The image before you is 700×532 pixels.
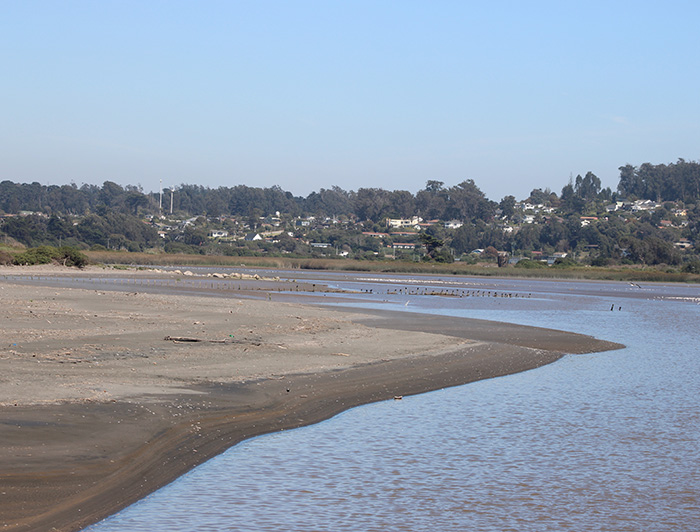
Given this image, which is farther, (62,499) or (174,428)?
(174,428)

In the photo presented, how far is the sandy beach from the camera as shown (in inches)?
357

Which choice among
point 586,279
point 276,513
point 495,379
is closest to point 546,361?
point 495,379

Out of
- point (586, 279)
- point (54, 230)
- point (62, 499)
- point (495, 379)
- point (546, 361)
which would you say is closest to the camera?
point (62, 499)

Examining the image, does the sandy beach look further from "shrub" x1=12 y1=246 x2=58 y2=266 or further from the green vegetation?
the green vegetation

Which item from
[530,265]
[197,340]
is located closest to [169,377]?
[197,340]

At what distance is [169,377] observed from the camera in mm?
15016

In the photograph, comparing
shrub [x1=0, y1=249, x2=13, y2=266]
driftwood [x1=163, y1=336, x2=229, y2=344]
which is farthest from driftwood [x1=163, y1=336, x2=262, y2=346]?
shrub [x1=0, y1=249, x2=13, y2=266]

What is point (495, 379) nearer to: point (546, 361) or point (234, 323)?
point (546, 361)

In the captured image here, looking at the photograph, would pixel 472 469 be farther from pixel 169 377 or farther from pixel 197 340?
pixel 197 340

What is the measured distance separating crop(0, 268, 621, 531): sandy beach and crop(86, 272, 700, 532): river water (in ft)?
1.74

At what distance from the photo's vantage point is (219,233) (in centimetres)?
19438

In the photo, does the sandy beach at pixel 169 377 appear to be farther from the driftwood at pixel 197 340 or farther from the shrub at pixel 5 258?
the shrub at pixel 5 258

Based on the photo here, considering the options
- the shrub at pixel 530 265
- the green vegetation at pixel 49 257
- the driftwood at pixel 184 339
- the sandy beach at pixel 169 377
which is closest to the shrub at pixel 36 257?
the green vegetation at pixel 49 257

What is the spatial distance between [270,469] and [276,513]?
1.77 metres
